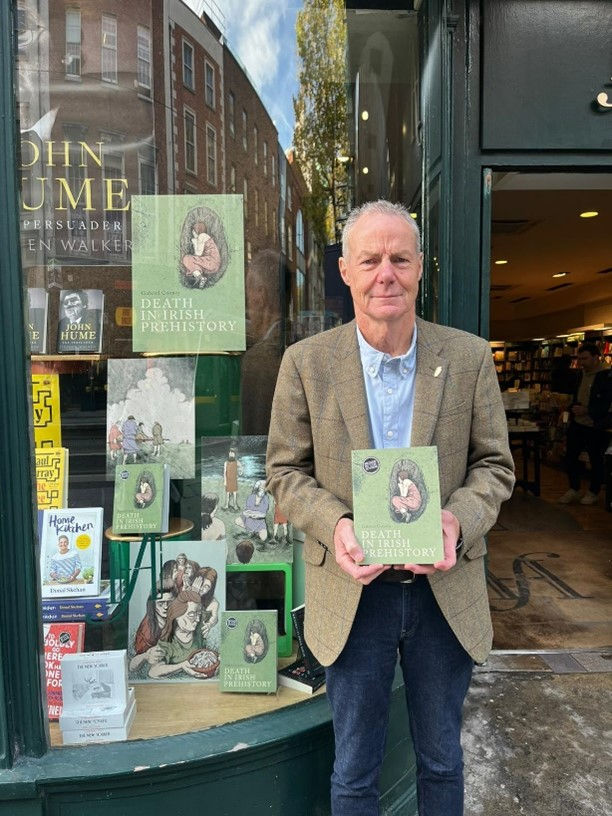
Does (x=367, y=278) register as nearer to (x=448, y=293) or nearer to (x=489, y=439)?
(x=489, y=439)

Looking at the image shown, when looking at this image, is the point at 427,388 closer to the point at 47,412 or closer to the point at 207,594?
the point at 207,594

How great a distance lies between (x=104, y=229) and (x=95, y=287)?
0.20m

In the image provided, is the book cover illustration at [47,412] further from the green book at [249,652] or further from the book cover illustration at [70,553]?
the green book at [249,652]

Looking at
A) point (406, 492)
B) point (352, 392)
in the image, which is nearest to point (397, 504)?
point (406, 492)

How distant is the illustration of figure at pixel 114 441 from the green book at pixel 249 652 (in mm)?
690

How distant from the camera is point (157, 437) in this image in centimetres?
226

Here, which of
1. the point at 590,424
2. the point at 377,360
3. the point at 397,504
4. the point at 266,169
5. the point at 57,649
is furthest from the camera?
the point at 590,424

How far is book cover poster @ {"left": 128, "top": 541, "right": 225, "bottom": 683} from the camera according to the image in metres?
2.16

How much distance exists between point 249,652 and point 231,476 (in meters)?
0.61

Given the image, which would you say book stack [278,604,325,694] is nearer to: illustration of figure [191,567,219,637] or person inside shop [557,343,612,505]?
illustration of figure [191,567,219,637]

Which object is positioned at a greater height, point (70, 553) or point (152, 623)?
point (70, 553)

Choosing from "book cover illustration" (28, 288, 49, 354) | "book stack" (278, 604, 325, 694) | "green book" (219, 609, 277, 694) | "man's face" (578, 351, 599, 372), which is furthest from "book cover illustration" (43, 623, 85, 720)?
"man's face" (578, 351, 599, 372)

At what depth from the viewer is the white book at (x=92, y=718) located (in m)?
1.88

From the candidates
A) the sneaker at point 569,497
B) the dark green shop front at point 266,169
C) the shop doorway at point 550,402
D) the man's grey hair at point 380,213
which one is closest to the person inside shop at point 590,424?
the sneaker at point 569,497
